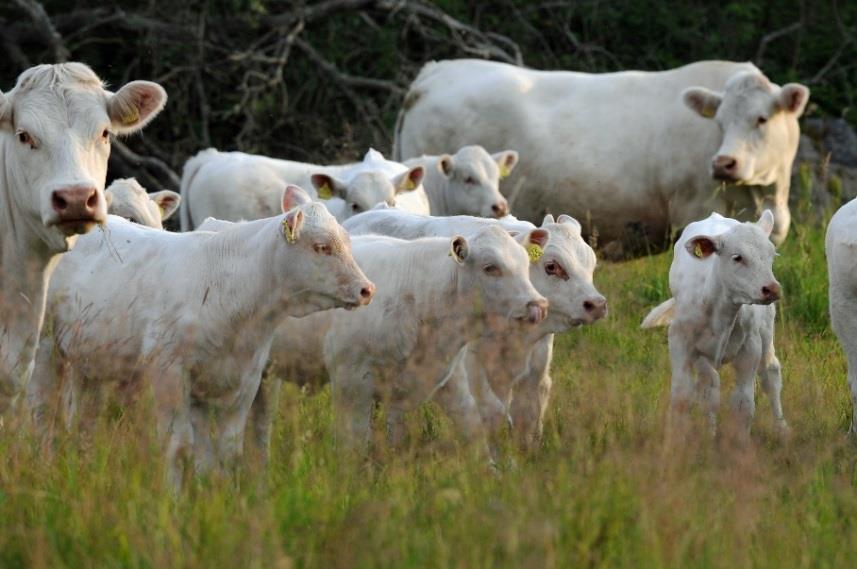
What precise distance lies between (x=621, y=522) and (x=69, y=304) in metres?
3.08

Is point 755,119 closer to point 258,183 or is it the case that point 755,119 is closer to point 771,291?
point 258,183

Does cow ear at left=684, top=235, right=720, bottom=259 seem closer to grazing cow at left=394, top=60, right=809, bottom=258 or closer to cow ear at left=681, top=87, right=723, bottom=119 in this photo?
grazing cow at left=394, top=60, right=809, bottom=258

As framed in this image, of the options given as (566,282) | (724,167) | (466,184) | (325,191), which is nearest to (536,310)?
(566,282)

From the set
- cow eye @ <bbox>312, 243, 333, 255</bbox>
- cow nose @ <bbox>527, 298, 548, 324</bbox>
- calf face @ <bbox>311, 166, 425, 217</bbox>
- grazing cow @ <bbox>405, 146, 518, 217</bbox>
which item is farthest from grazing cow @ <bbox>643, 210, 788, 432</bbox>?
grazing cow @ <bbox>405, 146, 518, 217</bbox>

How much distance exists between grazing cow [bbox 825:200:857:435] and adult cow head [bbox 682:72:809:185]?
449 cm

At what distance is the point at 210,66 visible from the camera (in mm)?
16047

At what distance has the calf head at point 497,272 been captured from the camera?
7.17 m

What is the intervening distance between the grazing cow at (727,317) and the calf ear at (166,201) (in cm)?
322

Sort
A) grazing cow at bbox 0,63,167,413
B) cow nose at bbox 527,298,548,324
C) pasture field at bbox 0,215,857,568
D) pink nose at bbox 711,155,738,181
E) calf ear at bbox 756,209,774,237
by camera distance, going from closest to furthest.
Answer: pasture field at bbox 0,215,857,568 < grazing cow at bbox 0,63,167,413 < cow nose at bbox 527,298,548,324 < calf ear at bbox 756,209,774,237 < pink nose at bbox 711,155,738,181

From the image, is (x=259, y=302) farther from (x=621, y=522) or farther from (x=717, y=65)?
(x=717, y=65)

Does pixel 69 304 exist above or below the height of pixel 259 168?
above

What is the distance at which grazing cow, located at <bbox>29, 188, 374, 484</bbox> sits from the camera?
6586 millimetres

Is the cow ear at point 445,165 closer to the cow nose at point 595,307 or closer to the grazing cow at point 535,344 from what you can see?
the grazing cow at point 535,344

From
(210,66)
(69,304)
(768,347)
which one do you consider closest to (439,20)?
(210,66)
